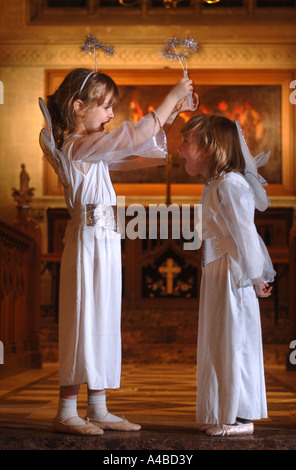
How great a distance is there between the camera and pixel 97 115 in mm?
2906

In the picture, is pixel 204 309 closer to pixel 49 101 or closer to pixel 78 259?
pixel 78 259

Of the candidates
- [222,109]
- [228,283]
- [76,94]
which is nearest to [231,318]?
[228,283]

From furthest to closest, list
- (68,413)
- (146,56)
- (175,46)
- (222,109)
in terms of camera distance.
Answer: (146,56), (222,109), (175,46), (68,413)

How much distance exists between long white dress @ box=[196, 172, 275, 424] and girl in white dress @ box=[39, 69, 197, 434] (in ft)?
1.09

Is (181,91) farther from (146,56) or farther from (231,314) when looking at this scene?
(146,56)

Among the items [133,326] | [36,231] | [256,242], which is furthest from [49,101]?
[133,326]

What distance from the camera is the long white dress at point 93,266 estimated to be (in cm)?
276

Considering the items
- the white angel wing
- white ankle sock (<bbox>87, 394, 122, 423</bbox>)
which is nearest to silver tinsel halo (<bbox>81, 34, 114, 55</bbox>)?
the white angel wing

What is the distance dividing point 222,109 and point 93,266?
9.83 metres

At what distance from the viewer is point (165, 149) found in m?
2.96

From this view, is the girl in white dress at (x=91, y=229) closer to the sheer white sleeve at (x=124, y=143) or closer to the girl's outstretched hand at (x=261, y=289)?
the sheer white sleeve at (x=124, y=143)

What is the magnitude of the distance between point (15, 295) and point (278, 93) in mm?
7542

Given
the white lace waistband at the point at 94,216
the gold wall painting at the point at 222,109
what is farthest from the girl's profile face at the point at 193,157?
the gold wall painting at the point at 222,109
